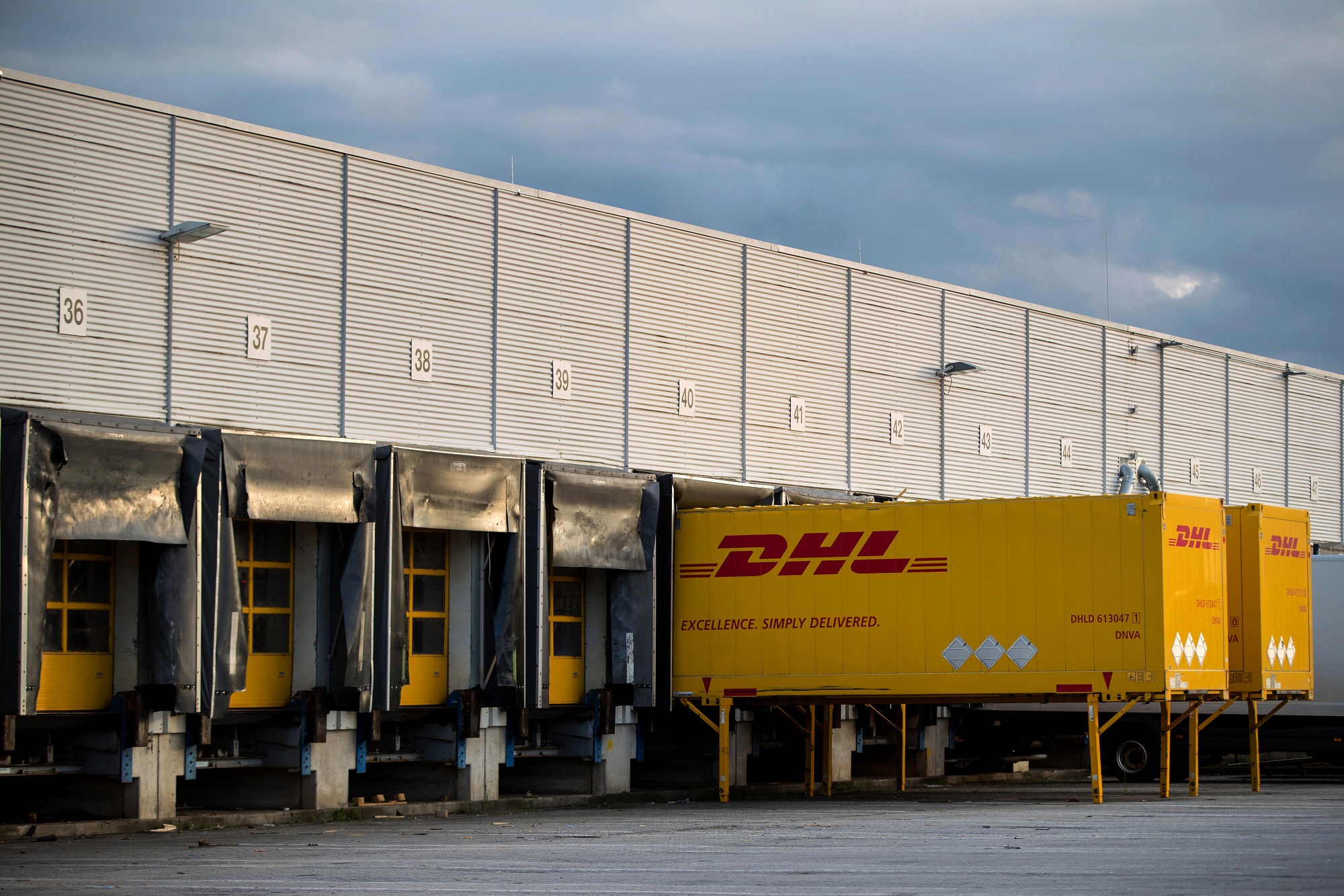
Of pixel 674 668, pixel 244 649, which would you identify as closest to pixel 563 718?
pixel 674 668

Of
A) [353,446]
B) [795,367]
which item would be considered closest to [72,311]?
[353,446]

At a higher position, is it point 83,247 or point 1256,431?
point 83,247

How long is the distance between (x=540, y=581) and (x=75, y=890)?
410 inches

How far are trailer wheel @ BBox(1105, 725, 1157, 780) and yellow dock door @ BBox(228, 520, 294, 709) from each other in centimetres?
1305

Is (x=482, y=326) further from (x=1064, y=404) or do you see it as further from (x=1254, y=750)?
(x=1064, y=404)

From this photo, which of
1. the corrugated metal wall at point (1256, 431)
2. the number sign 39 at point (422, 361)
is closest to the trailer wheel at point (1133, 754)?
the number sign 39 at point (422, 361)

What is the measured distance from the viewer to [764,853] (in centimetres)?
1407

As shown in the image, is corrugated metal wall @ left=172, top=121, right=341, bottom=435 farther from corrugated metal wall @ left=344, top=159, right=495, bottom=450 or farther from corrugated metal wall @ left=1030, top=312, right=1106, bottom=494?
corrugated metal wall @ left=1030, top=312, right=1106, bottom=494

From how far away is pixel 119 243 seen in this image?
18.7 meters

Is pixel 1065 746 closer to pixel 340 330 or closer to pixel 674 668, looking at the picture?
pixel 674 668

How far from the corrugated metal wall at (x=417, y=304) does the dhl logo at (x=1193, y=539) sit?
913cm

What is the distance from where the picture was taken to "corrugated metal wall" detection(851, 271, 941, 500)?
2805 cm

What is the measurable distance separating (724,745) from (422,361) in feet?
22.0

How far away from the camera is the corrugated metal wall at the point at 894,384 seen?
2805 cm
